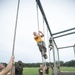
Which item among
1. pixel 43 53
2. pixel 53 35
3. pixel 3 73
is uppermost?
pixel 53 35

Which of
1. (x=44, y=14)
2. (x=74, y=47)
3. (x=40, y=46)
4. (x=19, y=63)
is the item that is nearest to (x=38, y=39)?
(x=40, y=46)

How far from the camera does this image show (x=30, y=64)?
86.1 meters

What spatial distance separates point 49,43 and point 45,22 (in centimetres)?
195

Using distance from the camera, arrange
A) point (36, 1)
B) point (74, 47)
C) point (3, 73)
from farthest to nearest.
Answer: point (74, 47) → point (36, 1) → point (3, 73)

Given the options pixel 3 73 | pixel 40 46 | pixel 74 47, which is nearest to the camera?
pixel 3 73

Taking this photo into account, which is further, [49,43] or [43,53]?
[49,43]

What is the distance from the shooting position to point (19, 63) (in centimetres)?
910

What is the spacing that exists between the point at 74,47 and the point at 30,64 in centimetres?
7161

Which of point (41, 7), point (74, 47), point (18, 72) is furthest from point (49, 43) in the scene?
point (74, 47)

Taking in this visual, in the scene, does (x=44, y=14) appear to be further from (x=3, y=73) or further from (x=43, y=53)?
(x=3, y=73)

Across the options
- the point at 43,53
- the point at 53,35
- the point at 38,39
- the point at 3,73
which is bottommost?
the point at 3,73

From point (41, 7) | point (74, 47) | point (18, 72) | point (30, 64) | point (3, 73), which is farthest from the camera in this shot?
point (30, 64)

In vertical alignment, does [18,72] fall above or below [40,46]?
below

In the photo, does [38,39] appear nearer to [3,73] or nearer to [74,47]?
[3,73]
